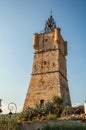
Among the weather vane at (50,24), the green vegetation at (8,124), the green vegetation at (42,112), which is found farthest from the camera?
the weather vane at (50,24)

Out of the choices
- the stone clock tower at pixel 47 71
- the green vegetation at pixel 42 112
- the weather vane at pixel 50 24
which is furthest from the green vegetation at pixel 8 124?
the weather vane at pixel 50 24

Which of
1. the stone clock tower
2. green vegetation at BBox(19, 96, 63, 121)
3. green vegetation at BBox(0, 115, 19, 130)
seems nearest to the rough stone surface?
the stone clock tower

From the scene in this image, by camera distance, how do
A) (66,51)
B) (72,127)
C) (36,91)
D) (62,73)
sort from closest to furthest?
(72,127) < (36,91) < (62,73) < (66,51)

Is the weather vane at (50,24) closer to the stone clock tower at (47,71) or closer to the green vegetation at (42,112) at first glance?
the stone clock tower at (47,71)

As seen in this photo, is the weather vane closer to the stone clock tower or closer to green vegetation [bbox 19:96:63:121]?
the stone clock tower

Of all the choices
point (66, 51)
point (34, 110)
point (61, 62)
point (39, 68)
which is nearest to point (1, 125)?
point (34, 110)

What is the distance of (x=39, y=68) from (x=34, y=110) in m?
8.51

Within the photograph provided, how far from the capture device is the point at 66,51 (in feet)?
128

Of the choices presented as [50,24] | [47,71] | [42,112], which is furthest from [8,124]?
→ [50,24]

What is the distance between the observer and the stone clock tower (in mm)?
31516

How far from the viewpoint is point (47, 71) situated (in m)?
33.3

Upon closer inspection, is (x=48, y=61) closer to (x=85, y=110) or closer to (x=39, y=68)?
(x=39, y=68)

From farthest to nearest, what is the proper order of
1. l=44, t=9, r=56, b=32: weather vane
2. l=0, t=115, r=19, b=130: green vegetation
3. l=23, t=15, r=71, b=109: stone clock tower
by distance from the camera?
1. l=44, t=9, r=56, b=32: weather vane
2. l=23, t=15, r=71, b=109: stone clock tower
3. l=0, t=115, r=19, b=130: green vegetation

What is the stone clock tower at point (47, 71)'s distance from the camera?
31.5 metres
